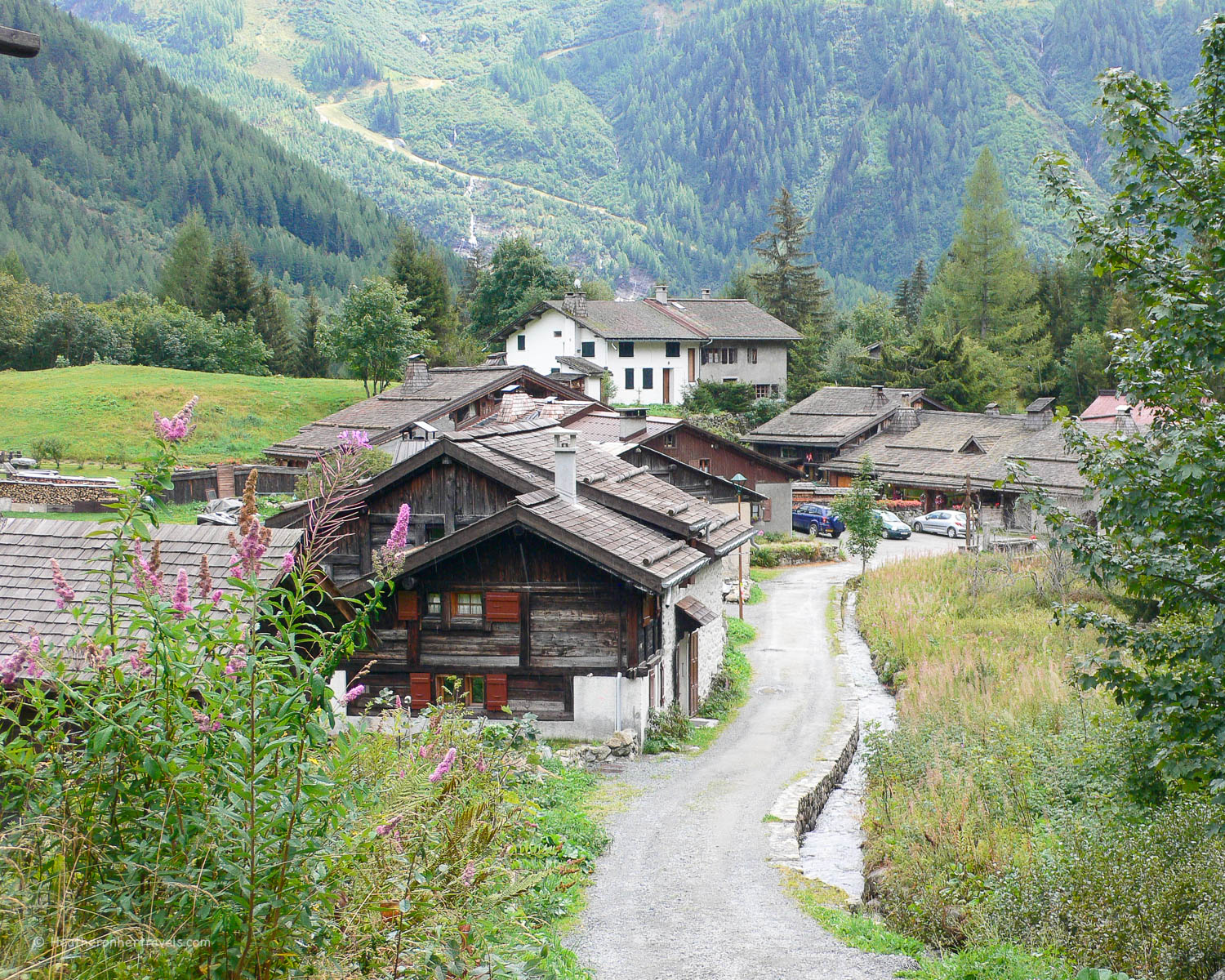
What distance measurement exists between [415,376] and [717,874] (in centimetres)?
4698

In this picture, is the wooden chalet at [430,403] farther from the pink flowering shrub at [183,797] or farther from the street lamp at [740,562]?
the pink flowering shrub at [183,797]

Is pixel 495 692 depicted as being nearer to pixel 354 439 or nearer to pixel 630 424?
pixel 354 439

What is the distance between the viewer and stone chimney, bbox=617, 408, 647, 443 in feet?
144

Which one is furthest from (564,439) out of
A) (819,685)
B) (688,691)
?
(819,685)

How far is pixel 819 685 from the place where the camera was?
2803 cm

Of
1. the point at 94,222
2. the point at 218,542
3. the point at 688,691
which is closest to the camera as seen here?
the point at 218,542

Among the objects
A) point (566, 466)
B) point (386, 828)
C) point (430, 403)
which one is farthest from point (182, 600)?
point (430, 403)

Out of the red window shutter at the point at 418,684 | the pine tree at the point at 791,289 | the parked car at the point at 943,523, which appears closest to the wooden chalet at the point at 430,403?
the parked car at the point at 943,523

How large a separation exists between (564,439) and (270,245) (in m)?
185

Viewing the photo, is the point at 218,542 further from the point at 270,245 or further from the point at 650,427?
the point at 270,245

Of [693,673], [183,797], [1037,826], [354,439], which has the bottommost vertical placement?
[1037,826]

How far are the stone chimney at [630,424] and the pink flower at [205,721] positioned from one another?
37.7 m

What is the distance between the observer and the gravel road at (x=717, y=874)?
36.8 feet

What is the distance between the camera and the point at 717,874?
1468 cm
